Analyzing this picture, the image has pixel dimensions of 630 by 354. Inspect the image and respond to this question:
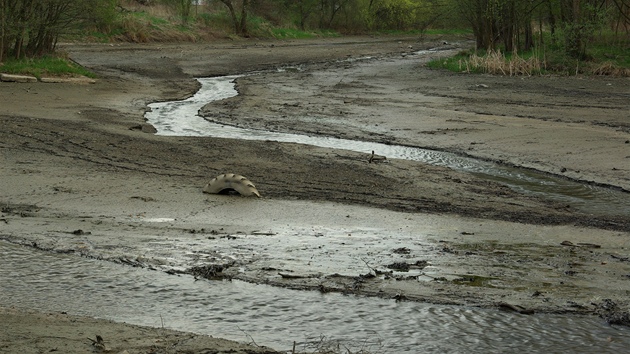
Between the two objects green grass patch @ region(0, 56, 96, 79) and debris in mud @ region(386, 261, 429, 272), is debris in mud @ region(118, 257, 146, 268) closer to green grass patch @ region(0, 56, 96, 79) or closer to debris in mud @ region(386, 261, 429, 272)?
debris in mud @ region(386, 261, 429, 272)

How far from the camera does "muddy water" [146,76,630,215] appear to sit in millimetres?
12078

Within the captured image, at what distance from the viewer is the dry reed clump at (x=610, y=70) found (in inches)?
1144

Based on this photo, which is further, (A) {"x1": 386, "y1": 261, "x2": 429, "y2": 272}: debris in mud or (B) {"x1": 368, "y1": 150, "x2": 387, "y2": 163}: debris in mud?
(B) {"x1": 368, "y1": 150, "x2": 387, "y2": 163}: debris in mud

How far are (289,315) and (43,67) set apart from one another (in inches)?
768

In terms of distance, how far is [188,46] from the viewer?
4678 centimetres

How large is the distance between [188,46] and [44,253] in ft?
131

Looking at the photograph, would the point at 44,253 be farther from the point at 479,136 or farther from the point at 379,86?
the point at 379,86

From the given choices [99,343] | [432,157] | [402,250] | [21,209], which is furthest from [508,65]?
[99,343]

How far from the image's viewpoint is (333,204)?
1103 cm

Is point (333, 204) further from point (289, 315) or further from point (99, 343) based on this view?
point (99, 343)

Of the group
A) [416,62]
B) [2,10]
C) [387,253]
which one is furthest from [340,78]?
[387,253]

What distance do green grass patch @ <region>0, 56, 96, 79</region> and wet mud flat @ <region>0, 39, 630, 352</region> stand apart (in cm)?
139

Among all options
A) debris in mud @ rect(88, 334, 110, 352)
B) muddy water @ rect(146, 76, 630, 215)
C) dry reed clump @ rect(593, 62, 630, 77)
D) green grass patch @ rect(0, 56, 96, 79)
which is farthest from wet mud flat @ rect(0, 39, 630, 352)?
dry reed clump @ rect(593, 62, 630, 77)

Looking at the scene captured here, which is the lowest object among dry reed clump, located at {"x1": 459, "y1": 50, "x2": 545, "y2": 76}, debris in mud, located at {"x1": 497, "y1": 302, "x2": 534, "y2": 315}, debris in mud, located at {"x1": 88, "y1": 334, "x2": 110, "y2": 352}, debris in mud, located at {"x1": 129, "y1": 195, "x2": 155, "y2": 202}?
debris in mud, located at {"x1": 129, "y1": 195, "x2": 155, "y2": 202}
